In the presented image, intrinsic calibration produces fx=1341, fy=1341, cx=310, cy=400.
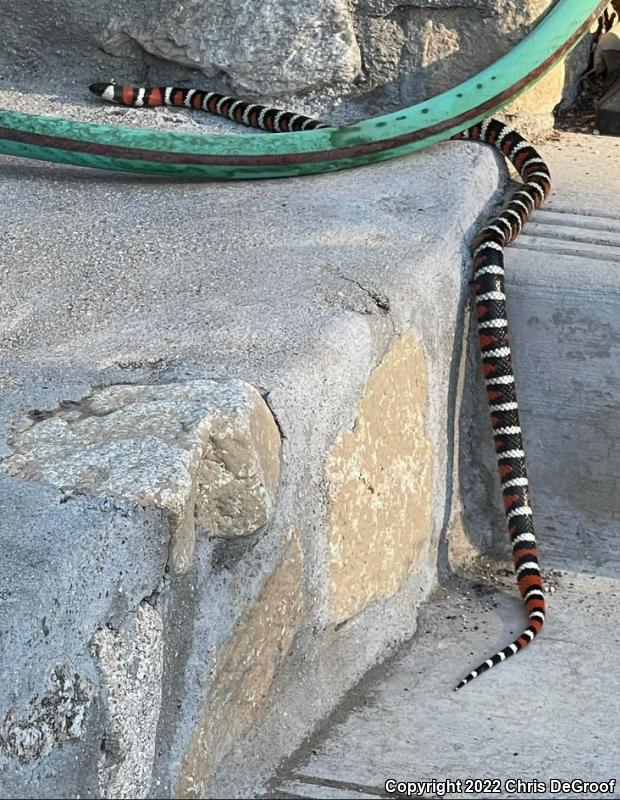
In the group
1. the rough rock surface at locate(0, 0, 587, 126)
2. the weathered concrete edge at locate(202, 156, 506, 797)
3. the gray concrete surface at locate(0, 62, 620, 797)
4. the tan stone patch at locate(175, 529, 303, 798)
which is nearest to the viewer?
the gray concrete surface at locate(0, 62, 620, 797)

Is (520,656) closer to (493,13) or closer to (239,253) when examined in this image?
(239,253)

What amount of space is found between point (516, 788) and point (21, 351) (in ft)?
5.46

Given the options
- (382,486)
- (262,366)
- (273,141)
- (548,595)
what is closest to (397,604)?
(382,486)

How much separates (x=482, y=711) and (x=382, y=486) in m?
0.69

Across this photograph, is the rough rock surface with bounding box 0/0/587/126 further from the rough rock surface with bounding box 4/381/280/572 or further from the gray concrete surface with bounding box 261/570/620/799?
the rough rock surface with bounding box 4/381/280/572

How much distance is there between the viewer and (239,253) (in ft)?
13.6

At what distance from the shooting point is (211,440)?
299 centimetres

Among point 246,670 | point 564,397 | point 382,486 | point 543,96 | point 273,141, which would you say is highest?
point 543,96

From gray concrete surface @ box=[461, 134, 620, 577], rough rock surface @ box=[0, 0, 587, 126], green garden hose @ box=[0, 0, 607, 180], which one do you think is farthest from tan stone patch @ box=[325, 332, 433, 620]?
rough rock surface @ box=[0, 0, 587, 126]

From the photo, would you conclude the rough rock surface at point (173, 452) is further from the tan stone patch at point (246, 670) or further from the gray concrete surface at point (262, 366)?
the tan stone patch at point (246, 670)

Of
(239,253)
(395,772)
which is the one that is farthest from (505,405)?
(395,772)

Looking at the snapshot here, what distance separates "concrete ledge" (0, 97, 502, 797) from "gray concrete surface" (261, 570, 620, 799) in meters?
0.08

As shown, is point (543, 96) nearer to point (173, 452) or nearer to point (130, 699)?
point (173, 452)

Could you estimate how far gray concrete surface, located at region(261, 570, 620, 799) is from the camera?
3307 mm
